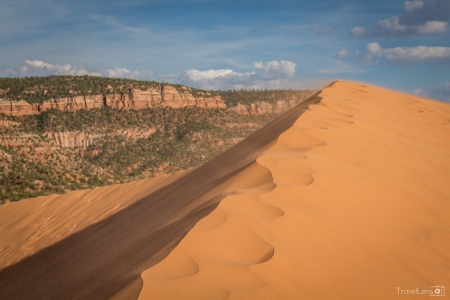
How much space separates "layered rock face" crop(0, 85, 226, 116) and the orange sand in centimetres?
3082

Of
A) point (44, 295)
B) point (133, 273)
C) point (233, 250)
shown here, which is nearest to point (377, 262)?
point (233, 250)

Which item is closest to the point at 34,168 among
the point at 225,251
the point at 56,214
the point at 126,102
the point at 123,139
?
the point at 56,214

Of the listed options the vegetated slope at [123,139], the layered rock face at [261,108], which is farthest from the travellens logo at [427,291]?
the layered rock face at [261,108]

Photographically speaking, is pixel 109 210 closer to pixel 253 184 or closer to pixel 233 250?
pixel 253 184

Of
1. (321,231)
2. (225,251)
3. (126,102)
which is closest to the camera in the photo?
(225,251)

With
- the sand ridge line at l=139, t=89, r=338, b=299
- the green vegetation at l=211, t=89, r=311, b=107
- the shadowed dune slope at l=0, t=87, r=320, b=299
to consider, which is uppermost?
the sand ridge line at l=139, t=89, r=338, b=299

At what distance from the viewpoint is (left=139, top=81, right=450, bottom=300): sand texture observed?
3133 millimetres

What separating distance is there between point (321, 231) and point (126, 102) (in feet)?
155

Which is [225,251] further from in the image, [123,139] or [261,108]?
[261,108]

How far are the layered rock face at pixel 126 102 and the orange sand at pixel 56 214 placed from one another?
3082cm

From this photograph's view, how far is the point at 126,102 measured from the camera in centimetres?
4894

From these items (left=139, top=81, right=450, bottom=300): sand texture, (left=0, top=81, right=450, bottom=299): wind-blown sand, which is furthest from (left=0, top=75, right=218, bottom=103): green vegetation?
(left=139, top=81, right=450, bottom=300): sand texture

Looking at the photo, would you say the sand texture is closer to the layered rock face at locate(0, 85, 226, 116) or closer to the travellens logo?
the travellens logo

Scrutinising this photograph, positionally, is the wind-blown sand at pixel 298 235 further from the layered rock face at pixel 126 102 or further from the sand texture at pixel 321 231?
the layered rock face at pixel 126 102
